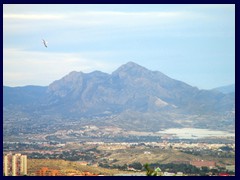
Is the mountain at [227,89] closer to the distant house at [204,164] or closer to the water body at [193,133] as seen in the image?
the water body at [193,133]

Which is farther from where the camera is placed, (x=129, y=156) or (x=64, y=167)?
(x=129, y=156)

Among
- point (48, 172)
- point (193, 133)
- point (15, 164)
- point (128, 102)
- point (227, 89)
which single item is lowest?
point (48, 172)

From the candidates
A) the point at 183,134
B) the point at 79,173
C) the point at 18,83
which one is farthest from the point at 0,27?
the point at 183,134

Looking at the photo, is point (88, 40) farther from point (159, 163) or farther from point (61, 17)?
point (159, 163)

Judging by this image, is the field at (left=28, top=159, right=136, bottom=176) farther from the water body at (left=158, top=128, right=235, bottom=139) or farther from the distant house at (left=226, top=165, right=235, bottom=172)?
the water body at (left=158, top=128, right=235, bottom=139)

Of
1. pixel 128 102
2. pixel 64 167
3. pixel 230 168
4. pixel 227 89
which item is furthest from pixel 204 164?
pixel 128 102

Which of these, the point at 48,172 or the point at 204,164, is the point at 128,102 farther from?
the point at 48,172
